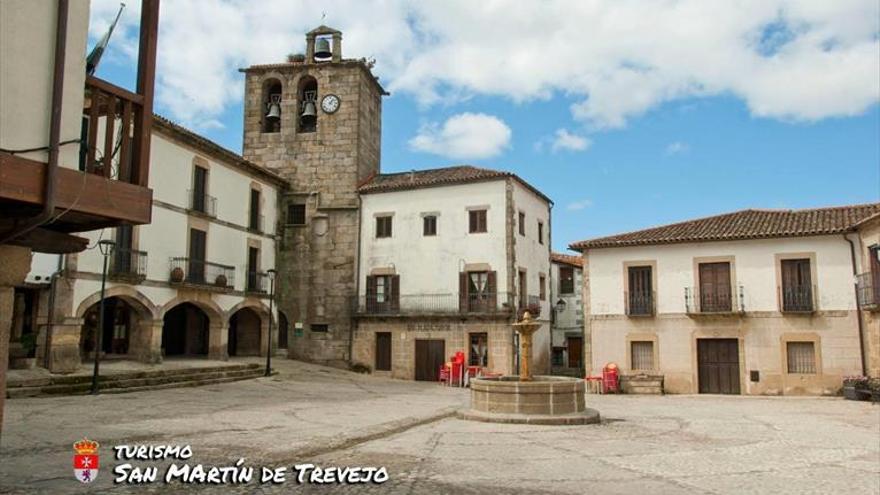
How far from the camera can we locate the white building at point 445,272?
26.4 m

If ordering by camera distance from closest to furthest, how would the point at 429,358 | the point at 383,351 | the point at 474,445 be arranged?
the point at 474,445
the point at 429,358
the point at 383,351

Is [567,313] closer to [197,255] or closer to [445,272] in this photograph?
[445,272]

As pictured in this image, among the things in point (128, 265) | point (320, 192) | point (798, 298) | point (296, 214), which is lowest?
point (798, 298)

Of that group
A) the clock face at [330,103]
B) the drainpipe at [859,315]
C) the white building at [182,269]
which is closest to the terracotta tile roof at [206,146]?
the white building at [182,269]

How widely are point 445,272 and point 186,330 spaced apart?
10.8m

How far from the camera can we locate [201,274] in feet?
78.5

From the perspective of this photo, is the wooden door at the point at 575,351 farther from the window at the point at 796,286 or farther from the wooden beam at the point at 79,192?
the wooden beam at the point at 79,192

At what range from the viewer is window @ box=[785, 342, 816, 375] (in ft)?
68.9

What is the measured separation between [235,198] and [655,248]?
1539 cm

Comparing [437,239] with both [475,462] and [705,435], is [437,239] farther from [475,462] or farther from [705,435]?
[475,462]

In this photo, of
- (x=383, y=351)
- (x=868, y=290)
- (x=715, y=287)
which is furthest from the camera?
(x=383, y=351)

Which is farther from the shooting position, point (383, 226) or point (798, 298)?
point (383, 226)

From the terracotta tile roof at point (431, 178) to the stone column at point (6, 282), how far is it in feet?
75.1

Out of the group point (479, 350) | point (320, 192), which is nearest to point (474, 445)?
point (479, 350)
